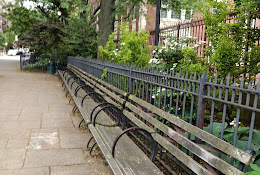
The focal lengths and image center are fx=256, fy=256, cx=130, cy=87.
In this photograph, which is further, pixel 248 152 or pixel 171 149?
pixel 171 149

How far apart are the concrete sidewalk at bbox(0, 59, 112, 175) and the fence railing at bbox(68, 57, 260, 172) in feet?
4.08

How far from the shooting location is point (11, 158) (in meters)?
3.52

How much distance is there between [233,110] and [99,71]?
3.65 metres

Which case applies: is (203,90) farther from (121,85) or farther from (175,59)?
(175,59)

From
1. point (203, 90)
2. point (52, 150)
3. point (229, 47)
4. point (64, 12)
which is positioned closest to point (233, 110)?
point (229, 47)

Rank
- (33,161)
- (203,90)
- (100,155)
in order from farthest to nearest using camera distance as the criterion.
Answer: (100,155) < (33,161) < (203,90)

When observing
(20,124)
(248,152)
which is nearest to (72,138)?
(20,124)

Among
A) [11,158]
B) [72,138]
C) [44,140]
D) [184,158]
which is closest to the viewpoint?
[184,158]

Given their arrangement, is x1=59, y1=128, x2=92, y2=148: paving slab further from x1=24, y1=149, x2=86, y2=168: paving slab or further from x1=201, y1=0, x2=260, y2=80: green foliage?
x1=201, y1=0, x2=260, y2=80: green foliage

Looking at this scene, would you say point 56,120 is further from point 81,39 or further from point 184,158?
point 81,39

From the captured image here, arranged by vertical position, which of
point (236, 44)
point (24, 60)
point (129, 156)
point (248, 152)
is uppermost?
point (236, 44)

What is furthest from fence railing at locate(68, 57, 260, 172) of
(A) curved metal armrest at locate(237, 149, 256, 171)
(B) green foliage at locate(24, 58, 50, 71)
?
(B) green foliage at locate(24, 58, 50, 71)

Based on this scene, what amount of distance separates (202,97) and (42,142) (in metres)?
2.76

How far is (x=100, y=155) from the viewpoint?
12.3 ft
